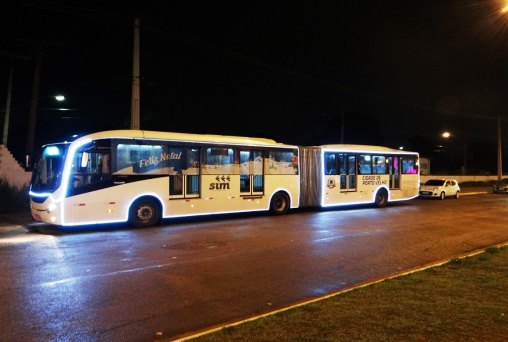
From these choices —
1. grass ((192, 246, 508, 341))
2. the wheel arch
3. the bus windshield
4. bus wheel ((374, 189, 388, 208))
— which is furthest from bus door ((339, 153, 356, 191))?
grass ((192, 246, 508, 341))

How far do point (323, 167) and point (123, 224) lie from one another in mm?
9358

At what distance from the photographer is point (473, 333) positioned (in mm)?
5133

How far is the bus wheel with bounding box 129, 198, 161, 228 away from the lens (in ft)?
49.6

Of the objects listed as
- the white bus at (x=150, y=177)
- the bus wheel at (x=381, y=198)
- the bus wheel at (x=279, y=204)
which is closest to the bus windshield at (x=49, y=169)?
the white bus at (x=150, y=177)

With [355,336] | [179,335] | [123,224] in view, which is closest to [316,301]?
[355,336]

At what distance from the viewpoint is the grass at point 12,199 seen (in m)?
19.5

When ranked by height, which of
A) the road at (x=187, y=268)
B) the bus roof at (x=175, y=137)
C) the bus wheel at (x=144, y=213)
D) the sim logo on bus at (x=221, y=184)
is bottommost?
the road at (x=187, y=268)

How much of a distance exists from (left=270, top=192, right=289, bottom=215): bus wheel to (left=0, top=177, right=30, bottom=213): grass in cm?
1007

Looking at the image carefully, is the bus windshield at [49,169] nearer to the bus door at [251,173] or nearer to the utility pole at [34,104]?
the bus door at [251,173]

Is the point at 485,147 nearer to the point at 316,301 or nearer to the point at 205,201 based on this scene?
the point at 205,201

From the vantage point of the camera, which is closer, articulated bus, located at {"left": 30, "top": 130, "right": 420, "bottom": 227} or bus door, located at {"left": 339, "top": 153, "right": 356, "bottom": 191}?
articulated bus, located at {"left": 30, "top": 130, "right": 420, "bottom": 227}

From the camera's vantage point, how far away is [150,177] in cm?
1547

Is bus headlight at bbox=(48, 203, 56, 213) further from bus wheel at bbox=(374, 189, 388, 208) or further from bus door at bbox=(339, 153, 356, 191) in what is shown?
bus wheel at bbox=(374, 189, 388, 208)

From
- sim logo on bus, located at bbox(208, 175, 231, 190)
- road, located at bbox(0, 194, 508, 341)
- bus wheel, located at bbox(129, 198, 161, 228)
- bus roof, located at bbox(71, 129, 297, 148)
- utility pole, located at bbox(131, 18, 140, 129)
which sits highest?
utility pole, located at bbox(131, 18, 140, 129)
